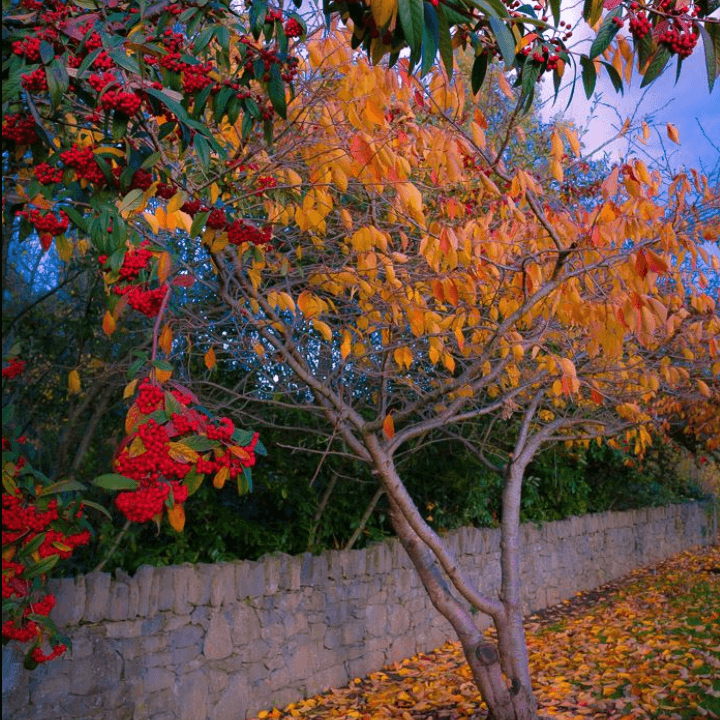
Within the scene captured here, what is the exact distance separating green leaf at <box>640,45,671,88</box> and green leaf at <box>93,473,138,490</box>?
→ 6.59 feet

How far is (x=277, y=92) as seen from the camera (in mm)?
2717

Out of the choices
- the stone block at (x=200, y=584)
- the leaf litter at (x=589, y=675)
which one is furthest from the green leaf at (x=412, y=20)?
the leaf litter at (x=589, y=675)

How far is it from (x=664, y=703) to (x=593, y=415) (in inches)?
103

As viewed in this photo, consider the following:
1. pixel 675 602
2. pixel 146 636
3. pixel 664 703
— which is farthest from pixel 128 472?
pixel 675 602

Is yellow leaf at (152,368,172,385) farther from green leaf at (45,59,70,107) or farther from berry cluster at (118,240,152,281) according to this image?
green leaf at (45,59,70,107)

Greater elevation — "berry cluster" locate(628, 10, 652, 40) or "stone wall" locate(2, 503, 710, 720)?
"berry cluster" locate(628, 10, 652, 40)

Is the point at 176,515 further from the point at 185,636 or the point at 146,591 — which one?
the point at 185,636

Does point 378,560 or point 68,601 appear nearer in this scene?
point 68,601

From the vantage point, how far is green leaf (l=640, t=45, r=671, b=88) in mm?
2543

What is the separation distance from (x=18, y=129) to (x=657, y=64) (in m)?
2.02

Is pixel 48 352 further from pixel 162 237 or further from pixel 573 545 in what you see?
pixel 573 545

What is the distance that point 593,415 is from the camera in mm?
7086

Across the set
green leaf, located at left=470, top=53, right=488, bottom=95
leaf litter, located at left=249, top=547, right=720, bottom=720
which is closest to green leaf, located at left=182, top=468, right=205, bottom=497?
green leaf, located at left=470, top=53, right=488, bottom=95

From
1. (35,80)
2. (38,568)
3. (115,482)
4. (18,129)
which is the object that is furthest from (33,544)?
(35,80)
